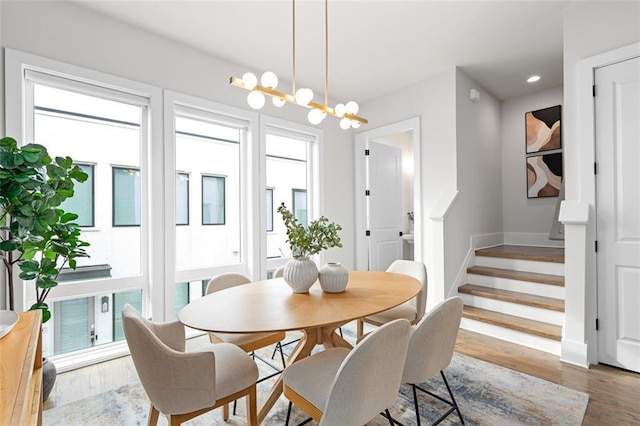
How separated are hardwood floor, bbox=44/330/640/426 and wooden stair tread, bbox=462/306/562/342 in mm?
159

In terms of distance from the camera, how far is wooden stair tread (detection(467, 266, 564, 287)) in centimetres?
309

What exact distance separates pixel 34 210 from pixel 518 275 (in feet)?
13.5

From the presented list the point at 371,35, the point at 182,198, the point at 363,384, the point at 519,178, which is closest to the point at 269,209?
the point at 182,198

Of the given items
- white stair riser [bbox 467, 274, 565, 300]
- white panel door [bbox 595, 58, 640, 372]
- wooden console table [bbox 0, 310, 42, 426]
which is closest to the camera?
wooden console table [bbox 0, 310, 42, 426]

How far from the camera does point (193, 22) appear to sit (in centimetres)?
267

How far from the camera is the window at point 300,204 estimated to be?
13.6 ft

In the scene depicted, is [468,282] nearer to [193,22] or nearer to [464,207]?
[464,207]

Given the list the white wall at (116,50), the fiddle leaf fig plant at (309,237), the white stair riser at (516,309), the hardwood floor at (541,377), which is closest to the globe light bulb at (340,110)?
the fiddle leaf fig plant at (309,237)

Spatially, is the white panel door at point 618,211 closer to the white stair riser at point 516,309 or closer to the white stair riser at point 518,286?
the white stair riser at point 516,309

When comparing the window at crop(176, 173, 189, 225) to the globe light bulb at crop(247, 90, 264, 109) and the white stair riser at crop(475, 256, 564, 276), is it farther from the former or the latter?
the white stair riser at crop(475, 256, 564, 276)

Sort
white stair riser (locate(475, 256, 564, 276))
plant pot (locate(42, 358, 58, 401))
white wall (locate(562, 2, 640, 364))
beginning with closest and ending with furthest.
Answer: plant pot (locate(42, 358, 58, 401)) → white wall (locate(562, 2, 640, 364)) → white stair riser (locate(475, 256, 564, 276))

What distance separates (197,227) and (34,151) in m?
1.56

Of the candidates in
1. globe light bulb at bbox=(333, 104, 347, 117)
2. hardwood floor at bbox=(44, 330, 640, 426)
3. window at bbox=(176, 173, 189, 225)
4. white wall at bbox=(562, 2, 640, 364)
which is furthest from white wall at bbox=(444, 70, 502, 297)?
window at bbox=(176, 173, 189, 225)

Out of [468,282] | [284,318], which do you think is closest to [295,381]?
[284,318]
